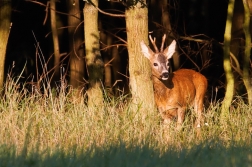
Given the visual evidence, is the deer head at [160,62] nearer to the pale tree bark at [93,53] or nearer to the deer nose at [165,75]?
the deer nose at [165,75]

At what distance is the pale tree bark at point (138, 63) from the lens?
1112 centimetres

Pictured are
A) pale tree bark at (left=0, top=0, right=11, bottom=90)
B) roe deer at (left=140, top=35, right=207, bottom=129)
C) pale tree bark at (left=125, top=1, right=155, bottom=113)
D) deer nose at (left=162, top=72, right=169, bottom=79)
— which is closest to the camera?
pale tree bark at (left=125, top=1, right=155, bottom=113)

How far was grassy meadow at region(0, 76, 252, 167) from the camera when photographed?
24.1 feet

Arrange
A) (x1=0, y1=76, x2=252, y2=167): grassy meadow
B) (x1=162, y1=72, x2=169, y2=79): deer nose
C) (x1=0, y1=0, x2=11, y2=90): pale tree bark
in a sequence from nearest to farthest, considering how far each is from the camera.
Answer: (x1=0, y1=76, x2=252, y2=167): grassy meadow → (x1=0, y1=0, x2=11, y2=90): pale tree bark → (x1=162, y1=72, x2=169, y2=79): deer nose

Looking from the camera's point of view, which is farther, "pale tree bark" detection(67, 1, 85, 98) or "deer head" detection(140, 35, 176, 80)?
"pale tree bark" detection(67, 1, 85, 98)

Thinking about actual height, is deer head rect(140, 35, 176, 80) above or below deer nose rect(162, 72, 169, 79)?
above

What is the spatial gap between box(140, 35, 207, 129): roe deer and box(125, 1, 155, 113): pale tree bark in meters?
1.18

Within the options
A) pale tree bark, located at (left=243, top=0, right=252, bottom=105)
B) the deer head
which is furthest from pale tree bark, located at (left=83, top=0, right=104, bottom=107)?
pale tree bark, located at (left=243, top=0, right=252, bottom=105)

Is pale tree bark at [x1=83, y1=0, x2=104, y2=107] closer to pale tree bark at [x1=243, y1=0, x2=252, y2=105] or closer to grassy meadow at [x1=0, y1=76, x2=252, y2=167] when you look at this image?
grassy meadow at [x1=0, y1=76, x2=252, y2=167]

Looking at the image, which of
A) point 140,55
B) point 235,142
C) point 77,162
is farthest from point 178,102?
point 77,162

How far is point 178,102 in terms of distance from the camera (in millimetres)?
13852

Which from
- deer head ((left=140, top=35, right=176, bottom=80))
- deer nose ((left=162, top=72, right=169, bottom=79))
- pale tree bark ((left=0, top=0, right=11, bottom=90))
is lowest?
deer nose ((left=162, top=72, right=169, bottom=79))

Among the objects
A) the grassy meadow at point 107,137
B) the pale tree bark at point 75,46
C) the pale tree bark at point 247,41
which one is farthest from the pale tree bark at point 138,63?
the pale tree bark at point 75,46

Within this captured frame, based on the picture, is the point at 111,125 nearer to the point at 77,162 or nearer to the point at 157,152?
the point at 157,152
